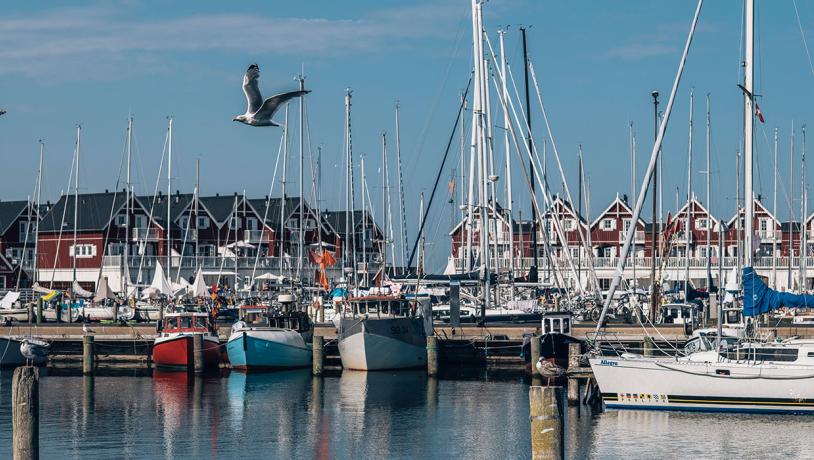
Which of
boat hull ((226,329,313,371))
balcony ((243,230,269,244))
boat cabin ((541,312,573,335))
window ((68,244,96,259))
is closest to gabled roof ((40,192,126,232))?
window ((68,244,96,259))

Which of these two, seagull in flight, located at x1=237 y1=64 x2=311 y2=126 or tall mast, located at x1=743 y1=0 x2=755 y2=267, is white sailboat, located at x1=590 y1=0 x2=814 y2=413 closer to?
tall mast, located at x1=743 y1=0 x2=755 y2=267

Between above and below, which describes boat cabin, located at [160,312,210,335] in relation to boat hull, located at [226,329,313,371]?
above

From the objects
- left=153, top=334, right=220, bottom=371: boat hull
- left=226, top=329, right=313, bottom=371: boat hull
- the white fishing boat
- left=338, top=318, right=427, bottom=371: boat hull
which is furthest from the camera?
left=153, top=334, right=220, bottom=371: boat hull

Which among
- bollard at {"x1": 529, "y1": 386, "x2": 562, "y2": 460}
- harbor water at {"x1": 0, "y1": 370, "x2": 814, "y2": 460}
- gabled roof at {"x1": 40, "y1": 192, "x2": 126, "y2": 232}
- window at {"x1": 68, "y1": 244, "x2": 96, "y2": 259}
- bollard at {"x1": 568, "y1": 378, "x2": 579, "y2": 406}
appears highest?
gabled roof at {"x1": 40, "y1": 192, "x2": 126, "y2": 232}

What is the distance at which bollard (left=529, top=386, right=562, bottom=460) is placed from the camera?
77.3 feet

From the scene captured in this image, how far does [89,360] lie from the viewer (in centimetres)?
5472

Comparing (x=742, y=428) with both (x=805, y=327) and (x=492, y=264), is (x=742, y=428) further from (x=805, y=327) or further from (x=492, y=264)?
(x=492, y=264)

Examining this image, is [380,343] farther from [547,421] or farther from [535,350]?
[547,421]

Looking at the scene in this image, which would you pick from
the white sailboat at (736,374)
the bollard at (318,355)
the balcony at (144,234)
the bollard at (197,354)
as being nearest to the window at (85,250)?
the balcony at (144,234)

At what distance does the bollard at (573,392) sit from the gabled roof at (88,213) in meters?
66.6

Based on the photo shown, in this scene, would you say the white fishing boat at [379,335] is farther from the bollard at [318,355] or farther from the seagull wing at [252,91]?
the seagull wing at [252,91]

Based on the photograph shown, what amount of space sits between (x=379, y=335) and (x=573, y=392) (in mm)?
14042

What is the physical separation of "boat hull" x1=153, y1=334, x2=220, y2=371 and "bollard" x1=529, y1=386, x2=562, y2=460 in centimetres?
3361

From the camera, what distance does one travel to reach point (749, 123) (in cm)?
3953
